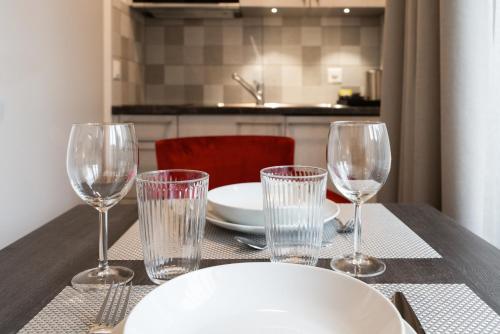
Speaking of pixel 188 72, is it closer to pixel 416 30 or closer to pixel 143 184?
pixel 416 30

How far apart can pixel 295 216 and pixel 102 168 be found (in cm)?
26

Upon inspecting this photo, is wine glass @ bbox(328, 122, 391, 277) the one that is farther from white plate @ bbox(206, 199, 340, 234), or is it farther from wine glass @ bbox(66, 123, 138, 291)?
wine glass @ bbox(66, 123, 138, 291)

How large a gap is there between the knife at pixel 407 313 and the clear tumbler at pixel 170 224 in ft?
0.82

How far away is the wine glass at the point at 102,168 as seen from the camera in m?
0.61

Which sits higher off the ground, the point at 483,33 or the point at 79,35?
the point at 79,35

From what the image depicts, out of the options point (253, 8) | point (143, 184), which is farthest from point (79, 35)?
point (143, 184)

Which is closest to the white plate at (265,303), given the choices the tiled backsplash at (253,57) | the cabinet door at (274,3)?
the cabinet door at (274,3)

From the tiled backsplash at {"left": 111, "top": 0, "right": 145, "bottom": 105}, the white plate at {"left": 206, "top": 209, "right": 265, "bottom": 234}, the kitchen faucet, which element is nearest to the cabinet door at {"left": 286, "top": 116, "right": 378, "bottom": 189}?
the kitchen faucet

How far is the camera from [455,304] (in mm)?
549

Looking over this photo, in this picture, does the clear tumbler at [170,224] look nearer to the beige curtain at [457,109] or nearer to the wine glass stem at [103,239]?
the wine glass stem at [103,239]

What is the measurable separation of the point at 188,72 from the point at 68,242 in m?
2.98

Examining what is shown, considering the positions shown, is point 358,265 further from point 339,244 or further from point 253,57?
point 253,57

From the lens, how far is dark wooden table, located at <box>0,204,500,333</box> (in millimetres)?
571

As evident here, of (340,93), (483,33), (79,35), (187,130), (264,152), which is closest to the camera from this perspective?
(483,33)
